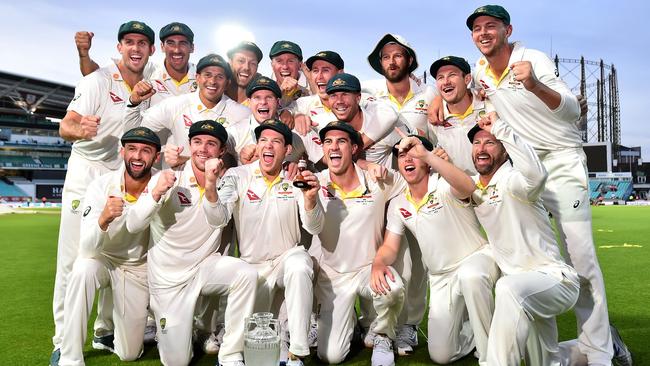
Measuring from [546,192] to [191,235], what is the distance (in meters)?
2.90

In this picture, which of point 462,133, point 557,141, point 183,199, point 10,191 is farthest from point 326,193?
point 10,191

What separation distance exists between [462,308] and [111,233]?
293 centimetres

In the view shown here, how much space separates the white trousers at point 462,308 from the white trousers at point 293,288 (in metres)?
1.05

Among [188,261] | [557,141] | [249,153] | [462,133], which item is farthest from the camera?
[249,153]

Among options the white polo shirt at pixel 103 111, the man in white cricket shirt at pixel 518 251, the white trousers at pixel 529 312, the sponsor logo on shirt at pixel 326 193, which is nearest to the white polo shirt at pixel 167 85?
the white polo shirt at pixel 103 111

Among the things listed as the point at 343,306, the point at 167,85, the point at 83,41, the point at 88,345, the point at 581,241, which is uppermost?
the point at 83,41

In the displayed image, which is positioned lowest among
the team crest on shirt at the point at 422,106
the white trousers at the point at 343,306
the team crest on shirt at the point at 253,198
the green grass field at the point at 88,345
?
the green grass field at the point at 88,345

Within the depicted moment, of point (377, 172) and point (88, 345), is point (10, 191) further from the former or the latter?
point (377, 172)

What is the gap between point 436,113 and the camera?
→ 4.80 meters

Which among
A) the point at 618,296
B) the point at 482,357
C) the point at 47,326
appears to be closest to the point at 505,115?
the point at 482,357

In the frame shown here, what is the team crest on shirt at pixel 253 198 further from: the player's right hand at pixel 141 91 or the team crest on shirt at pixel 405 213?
the player's right hand at pixel 141 91

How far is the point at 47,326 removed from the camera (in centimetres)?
557

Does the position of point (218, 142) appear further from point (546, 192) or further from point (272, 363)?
point (546, 192)

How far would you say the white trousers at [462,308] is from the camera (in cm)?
384
